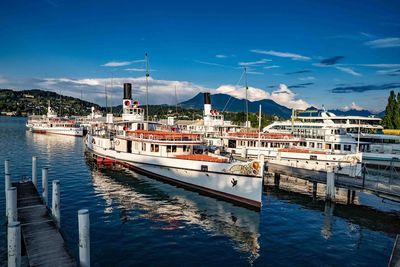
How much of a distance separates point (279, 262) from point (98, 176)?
89.6ft

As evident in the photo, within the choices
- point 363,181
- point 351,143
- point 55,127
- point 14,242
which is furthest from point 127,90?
point 55,127

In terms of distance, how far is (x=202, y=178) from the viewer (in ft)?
102

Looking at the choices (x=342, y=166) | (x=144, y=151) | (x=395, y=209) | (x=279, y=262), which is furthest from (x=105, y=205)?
(x=342, y=166)

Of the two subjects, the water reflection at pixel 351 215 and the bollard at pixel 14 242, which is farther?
the water reflection at pixel 351 215

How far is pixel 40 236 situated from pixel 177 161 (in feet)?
59.4

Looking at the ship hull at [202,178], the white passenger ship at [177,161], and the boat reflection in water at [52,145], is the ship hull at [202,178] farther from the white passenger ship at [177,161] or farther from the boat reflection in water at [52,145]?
the boat reflection in water at [52,145]

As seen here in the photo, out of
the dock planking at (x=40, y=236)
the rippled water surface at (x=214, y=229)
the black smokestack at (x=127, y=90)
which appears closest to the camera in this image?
the dock planking at (x=40, y=236)

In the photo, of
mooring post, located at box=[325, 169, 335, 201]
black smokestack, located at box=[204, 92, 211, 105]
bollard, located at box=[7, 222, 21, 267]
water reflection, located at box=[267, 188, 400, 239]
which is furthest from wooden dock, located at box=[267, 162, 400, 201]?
black smokestack, located at box=[204, 92, 211, 105]

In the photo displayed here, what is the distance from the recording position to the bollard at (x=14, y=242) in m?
11.9

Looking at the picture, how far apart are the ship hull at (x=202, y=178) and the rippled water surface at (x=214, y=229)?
1078 millimetres

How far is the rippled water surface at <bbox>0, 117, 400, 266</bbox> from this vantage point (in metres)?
17.6

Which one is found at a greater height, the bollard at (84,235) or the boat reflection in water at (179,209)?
the bollard at (84,235)

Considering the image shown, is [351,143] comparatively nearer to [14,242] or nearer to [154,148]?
[154,148]

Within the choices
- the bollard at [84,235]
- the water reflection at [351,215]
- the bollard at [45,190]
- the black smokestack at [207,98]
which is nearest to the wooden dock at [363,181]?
the water reflection at [351,215]
